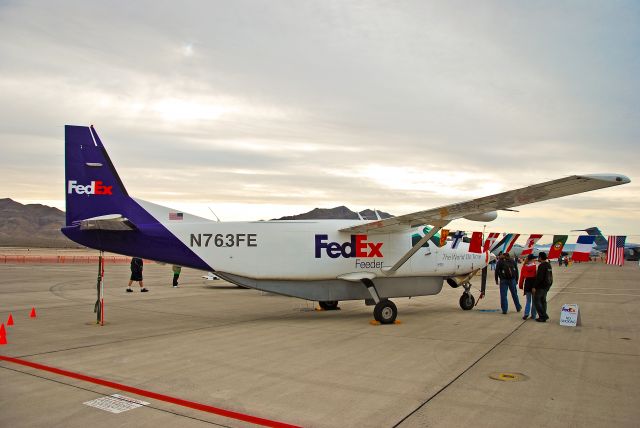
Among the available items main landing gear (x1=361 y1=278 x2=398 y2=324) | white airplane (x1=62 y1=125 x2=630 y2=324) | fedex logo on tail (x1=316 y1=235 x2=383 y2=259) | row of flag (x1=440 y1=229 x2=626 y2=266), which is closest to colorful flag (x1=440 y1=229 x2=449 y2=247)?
row of flag (x1=440 y1=229 x2=626 y2=266)

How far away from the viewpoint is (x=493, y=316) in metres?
14.3

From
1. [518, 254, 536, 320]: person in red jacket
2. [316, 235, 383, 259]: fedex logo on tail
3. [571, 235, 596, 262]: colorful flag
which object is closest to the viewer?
[518, 254, 536, 320]: person in red jacket

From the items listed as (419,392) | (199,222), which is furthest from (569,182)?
(199,222)

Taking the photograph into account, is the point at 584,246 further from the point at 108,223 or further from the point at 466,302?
the point at 108,223

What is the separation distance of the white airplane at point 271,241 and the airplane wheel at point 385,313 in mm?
25

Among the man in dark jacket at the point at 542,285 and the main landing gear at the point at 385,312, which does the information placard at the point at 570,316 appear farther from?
the main landing gear at the point at 385,312

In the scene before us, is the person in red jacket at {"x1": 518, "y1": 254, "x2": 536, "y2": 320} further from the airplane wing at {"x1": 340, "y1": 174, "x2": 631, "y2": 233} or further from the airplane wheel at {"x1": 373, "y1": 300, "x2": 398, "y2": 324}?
the airplane wheel at {"x1": 373, "y1": 300, "x2": 398, "y2": 324}

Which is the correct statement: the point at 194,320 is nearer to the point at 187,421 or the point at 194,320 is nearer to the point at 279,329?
the point at 279,329

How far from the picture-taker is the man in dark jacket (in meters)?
12.7

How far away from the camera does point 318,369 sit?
7.75 metres

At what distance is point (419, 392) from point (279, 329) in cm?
563

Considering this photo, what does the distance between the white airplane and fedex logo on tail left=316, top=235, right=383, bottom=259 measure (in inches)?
1.1

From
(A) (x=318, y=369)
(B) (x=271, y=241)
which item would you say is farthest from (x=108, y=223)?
(A) (x=318, y=369)

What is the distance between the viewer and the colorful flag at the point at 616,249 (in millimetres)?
50188
